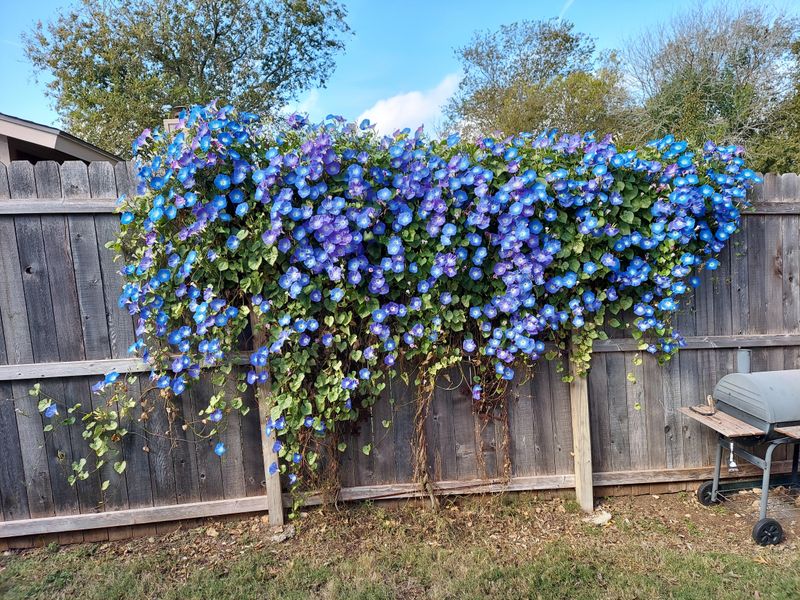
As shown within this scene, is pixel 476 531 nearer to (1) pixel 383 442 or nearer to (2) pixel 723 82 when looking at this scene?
(1) pixel 383 442

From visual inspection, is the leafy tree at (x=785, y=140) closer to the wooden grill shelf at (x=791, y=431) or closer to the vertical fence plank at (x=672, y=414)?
the vertical fence plank at (x=672, y=414)

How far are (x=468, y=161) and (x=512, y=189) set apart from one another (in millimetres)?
269

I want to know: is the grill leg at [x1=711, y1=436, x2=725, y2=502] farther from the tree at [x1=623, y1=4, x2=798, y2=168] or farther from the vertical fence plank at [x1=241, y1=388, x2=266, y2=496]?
the tree at [x1=623, y1=4, x2=798, y2=168]

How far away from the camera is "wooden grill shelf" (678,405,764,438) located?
8.39ft

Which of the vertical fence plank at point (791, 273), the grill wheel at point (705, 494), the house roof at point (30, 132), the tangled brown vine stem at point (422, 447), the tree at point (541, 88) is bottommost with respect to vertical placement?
the grill wheel at point (705, 494)

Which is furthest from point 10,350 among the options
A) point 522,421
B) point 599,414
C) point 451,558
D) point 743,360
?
point 743,360

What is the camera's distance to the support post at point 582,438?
2.91 meters

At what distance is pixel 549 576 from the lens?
2.32m

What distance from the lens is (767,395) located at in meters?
2.51

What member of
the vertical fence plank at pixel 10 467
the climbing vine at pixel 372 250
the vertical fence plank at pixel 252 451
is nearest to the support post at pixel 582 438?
the climbing vine at pixel 372 250

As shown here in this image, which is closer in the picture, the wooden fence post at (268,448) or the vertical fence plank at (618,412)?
the wooden fence post at (268,448)

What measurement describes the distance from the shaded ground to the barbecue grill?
11 cm

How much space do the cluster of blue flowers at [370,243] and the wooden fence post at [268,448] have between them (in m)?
0.07

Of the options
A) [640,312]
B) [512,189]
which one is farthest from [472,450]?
[512,189]
